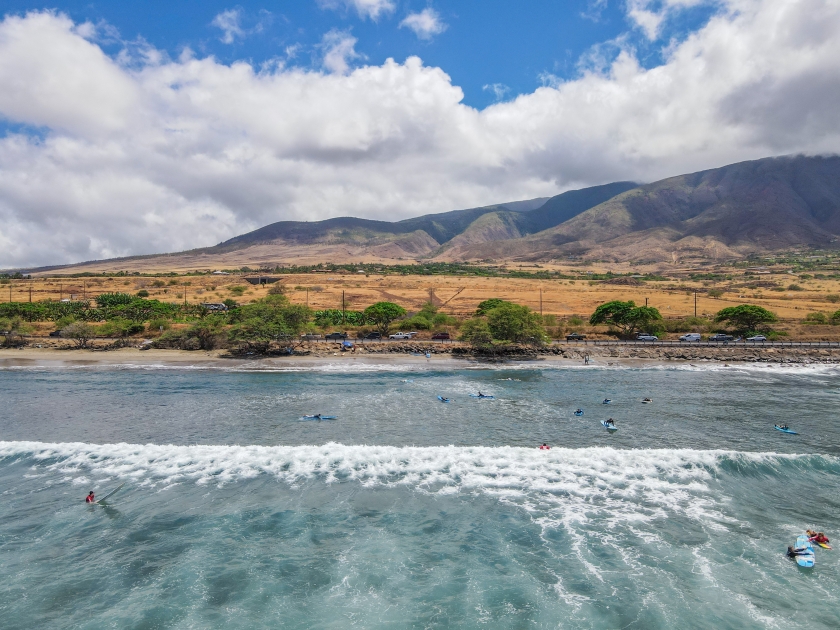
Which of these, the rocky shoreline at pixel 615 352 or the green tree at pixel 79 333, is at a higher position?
the green tree at pixel 79 333

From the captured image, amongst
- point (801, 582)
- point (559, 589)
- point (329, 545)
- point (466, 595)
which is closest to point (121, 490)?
point (329, 545)

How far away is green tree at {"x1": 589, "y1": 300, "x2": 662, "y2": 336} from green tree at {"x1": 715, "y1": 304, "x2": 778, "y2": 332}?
10.5 m

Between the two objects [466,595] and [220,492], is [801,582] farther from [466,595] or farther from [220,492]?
[220,492]

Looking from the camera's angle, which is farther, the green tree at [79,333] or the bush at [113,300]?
the bush at [113,300]

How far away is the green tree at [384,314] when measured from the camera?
3514 inches

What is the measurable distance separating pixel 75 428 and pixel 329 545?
29010 millimetres

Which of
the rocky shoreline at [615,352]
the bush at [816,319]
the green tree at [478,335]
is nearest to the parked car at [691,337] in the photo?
the rocky shoreline at [615,352]

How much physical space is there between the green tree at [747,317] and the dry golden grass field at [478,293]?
530cm

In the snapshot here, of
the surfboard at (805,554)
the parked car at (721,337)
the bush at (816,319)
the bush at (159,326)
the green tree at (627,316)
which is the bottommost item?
the parked car at (721,337)

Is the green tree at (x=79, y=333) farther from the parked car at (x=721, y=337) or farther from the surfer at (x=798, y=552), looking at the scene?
the parked car at (x=721, y=337)

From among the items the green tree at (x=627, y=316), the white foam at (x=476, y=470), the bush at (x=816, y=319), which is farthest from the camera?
the bush at (x=816, y=319)

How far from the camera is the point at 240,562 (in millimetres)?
22984

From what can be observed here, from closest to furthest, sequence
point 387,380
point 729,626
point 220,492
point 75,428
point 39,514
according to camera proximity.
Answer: point 729,626
point 39,514
point 220,492
point 75,428
point 387,380

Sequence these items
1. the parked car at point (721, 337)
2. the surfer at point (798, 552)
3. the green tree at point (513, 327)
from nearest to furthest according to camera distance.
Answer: the surfer at point (798, 552)
the green tree at point (513, 327)
the parked car at point (721, 337)
